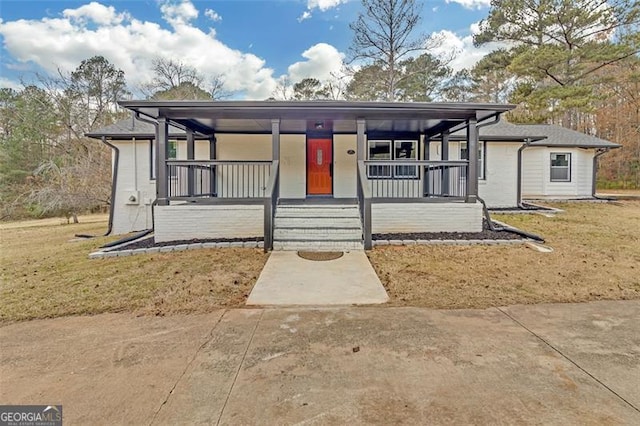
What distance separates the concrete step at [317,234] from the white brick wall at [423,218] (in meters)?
1.00

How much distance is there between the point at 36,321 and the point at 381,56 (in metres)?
19.8

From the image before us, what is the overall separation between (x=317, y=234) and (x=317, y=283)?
2.45 m

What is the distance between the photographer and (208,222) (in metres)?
7.80

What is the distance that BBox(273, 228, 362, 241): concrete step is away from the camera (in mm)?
7309

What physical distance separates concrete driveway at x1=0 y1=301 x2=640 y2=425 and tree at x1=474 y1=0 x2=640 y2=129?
20488 millimetres

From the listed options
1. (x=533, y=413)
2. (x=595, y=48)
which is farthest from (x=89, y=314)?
(x=595, y=48)

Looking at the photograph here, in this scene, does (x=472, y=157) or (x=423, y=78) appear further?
(x=423, y=78)

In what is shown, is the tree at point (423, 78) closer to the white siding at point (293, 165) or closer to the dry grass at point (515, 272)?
the white siding at point (293, 165)

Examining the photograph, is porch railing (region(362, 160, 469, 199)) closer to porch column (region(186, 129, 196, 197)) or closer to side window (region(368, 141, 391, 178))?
side window (region(368, 141, 391, 178))

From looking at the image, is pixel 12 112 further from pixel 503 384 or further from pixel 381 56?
pixel 503 384

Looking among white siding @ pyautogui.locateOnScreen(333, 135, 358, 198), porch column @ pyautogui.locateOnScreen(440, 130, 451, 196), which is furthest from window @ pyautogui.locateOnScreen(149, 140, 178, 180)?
porch column @ pyautogui.locateOnScreen(440, 130, 451, 196)

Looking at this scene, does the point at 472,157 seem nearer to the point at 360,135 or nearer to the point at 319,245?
the point at 360,135

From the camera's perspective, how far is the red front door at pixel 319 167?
11.2 metres

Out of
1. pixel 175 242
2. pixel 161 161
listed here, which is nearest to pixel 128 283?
pixel 175 242
